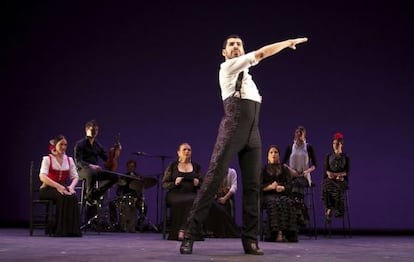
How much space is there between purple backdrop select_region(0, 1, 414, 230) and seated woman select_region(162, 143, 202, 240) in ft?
6.46

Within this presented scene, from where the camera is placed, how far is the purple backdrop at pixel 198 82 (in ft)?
25.5

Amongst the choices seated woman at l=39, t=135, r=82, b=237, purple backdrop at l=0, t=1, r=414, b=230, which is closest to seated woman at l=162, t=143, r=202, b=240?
seated woman at l=39, t=135, r=82, b=237

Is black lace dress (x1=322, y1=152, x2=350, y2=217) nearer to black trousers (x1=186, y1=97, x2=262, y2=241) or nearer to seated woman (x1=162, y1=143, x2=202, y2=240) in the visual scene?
seated woman (x1=162, y1=143, x2=202, y2=240)

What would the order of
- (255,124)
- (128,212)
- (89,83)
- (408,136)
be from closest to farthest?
1. (255,124)
2. (128,212)
3. (408,136)
4. (89,83)

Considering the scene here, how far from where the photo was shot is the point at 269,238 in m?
5.38

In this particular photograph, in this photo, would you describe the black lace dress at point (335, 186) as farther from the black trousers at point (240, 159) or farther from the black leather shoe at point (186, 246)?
the black leather shoe at point (186, 246)

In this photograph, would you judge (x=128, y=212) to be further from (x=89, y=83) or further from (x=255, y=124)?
Answer: (x=255, y=124)

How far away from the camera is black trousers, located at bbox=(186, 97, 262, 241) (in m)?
3.28

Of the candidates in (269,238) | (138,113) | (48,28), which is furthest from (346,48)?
(48,28)

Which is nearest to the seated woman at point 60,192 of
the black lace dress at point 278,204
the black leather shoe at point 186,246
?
the black lace dress at point 278,204

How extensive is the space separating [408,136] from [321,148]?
1179 mm

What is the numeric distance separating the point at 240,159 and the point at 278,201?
2.20m

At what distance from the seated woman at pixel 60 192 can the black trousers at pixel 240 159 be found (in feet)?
8.65

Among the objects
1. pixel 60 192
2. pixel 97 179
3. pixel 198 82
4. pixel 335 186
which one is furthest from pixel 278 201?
pixel 198 82
